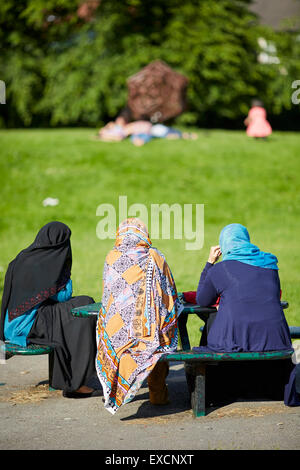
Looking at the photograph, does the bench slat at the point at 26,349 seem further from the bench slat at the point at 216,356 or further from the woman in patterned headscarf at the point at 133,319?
the bench slat at the point at 216,356

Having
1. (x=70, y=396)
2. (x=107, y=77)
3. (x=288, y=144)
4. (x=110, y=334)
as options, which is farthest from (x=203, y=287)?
(x=107, y=77)

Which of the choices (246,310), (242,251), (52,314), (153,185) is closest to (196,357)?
(246,310)

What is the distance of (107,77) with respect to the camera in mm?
24078

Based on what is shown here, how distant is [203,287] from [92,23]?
2181cm

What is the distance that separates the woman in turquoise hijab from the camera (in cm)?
511

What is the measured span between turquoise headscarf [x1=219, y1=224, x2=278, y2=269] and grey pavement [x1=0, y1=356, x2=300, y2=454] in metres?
1.11

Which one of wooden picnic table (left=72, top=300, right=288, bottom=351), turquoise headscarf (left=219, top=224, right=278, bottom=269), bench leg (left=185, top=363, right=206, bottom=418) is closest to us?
bench leg (left=185, top=363, right=206, bottom=418)

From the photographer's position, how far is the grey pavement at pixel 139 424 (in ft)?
14.7

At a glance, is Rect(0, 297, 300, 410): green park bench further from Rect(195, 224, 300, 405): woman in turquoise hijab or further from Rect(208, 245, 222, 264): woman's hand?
Rect(208, 245, 222, 264): woman's hand

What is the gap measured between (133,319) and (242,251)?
97cm

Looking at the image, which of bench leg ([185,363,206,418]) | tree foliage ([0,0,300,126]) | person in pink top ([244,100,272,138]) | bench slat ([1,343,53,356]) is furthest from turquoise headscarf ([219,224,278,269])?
tree foliage ([0,0,300,126])

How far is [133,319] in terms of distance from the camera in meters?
5.13

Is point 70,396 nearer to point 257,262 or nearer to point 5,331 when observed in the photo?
point 5,331

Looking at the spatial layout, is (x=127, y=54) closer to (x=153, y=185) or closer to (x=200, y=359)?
(x=153, y=185)
